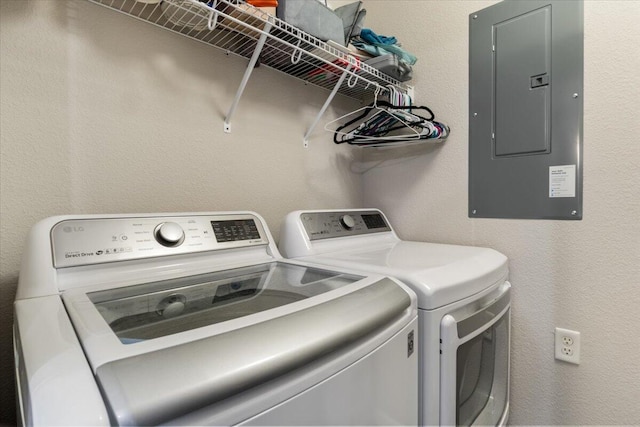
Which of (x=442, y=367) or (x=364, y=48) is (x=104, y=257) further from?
(x=364, y=48)

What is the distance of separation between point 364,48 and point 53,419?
4.93ft

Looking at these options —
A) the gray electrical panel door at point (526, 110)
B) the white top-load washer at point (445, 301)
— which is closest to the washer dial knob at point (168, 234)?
the white top-load washer at point (445, 301)

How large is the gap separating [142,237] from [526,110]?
1.48m

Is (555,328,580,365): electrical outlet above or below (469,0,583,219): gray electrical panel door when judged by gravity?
below

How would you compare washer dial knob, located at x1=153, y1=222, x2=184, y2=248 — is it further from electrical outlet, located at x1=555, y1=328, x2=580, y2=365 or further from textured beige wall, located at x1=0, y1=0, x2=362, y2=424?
electrical outlet, located at x1=555, y1=328, x2=580, y2=365

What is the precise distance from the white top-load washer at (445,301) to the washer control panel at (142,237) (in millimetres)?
240

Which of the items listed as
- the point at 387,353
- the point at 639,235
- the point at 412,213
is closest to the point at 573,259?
the point at 639,235

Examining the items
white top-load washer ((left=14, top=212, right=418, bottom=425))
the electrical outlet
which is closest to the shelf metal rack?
white top-load washer ((left=14, top=212, right=418, bottom=425))

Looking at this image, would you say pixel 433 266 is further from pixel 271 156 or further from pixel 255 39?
pixel 255 39

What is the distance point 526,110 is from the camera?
50.2 inches

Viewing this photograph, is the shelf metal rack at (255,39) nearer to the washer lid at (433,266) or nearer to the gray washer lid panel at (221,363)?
the washer lid at (433,266)

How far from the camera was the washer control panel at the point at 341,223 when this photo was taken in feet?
4.04

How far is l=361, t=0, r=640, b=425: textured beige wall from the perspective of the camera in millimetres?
1079

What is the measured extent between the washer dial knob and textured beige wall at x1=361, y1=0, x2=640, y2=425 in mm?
1201
